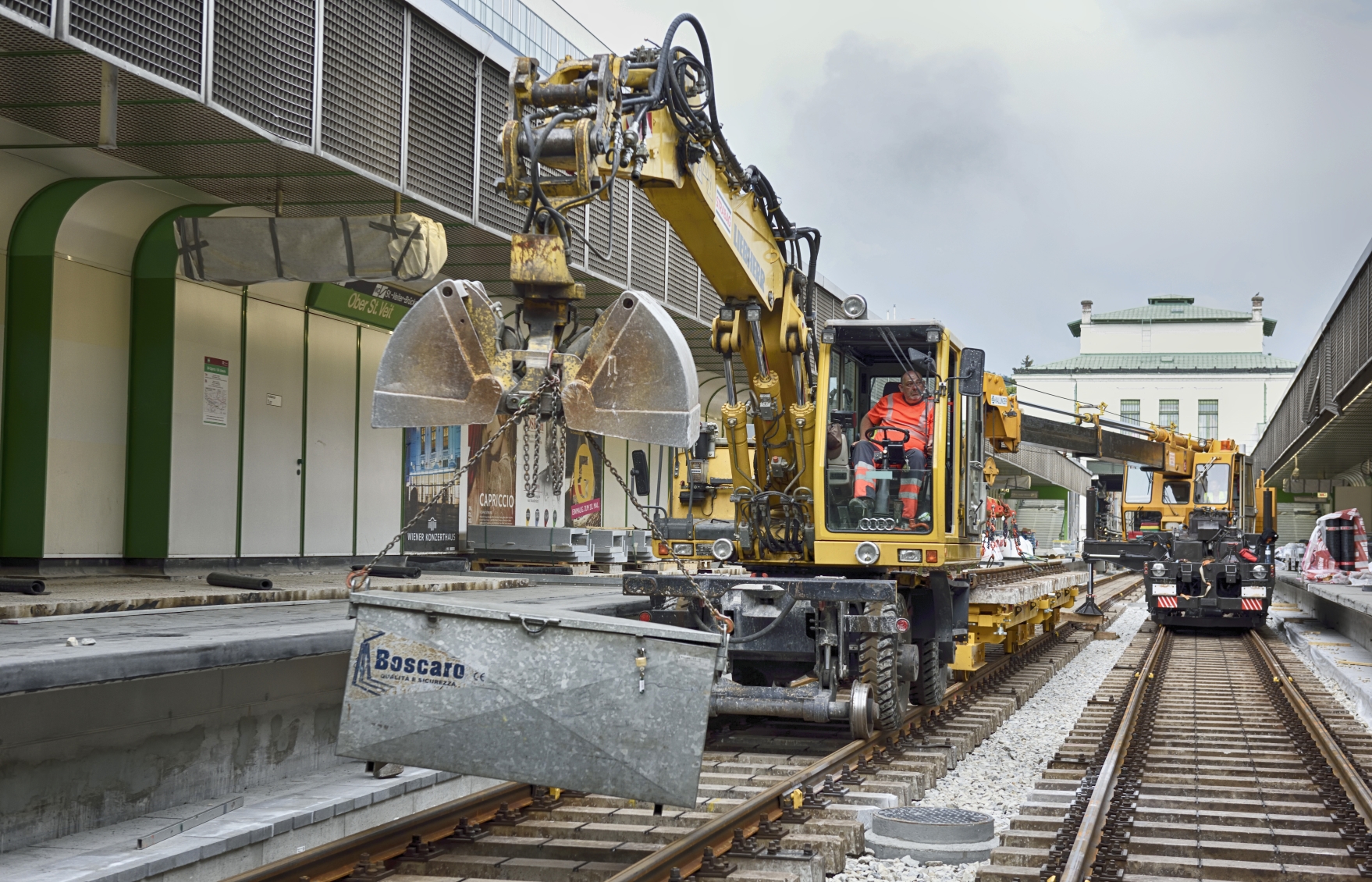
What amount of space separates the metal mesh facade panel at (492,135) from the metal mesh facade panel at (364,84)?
61.3 inches

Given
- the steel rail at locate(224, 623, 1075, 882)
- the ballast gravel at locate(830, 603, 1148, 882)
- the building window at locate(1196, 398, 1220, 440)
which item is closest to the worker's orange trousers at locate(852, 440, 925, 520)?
the ballast gravel at locate(830, 603, 1148, 882)

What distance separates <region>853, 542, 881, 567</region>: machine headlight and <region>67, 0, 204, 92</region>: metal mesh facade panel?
5979 mm

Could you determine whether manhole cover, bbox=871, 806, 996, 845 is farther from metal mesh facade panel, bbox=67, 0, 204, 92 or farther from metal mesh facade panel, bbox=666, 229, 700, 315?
metal mesh facade panel, bbox=666, 229, 700, 315

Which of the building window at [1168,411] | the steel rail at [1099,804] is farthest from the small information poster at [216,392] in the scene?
the building window at [1168,411]

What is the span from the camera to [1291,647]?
2056 centimetres

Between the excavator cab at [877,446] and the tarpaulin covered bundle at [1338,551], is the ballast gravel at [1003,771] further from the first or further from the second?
the tarpaulin covered bundle at [1338,551]

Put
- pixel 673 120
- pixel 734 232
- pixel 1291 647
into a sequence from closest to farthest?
1. pixel 673 120
2. pixel 734 232
3. pixel 1291 647

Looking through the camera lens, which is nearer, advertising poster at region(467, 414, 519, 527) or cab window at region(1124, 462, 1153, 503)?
advertising poster at region(467, 414, 519, 527)

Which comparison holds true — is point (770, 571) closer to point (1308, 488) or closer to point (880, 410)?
point (880, 410)

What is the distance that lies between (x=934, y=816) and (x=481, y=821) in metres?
2.42

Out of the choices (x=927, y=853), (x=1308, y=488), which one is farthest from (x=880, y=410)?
(x=1308, y=488)

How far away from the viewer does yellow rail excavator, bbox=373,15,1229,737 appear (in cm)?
618

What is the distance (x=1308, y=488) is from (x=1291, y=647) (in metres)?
33.4

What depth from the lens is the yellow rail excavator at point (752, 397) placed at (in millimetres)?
6184
